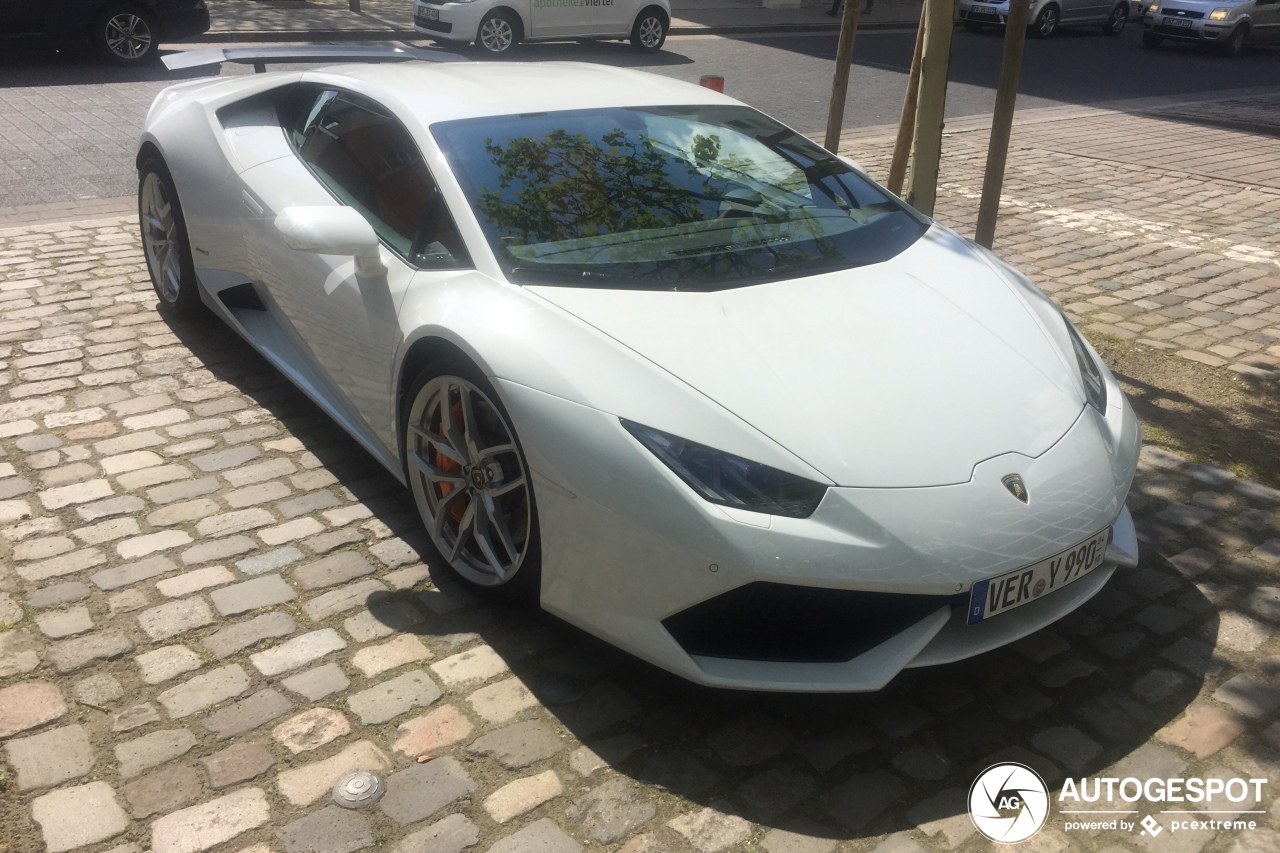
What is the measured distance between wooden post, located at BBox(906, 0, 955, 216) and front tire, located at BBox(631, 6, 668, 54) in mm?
11991

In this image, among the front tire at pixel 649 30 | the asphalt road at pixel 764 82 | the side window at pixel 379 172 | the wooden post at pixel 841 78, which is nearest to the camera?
the side window at pixel 379 172

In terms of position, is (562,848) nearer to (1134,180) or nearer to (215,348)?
(215,348)

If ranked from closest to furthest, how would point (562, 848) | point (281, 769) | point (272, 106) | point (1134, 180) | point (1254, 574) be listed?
point (562, 848) < point (281, 769) < point (1254, 574) < point (272, 106) < point (1134, 180)

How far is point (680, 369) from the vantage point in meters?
2.88

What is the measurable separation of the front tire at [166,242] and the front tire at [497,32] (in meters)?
11.1

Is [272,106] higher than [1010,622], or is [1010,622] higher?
[272,106]

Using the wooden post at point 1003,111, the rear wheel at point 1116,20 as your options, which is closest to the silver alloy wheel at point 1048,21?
the rear wheel at point 1116,20

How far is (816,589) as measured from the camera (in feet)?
8.69

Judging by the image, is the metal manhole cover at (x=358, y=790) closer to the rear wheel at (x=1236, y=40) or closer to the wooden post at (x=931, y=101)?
the wooden post at (x=931, y=101)

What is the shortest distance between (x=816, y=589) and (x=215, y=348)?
137 inches

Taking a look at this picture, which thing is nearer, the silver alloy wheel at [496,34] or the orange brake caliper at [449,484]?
the orange brake caliper at [449,484]

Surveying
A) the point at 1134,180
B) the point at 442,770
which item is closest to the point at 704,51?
the point at 1134,180

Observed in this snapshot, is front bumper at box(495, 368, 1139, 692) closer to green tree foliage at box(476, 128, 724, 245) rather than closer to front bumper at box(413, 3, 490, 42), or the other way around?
green tree foliage at box(476, 128, 724, 245)

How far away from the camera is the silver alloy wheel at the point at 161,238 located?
5109 millimetres
